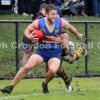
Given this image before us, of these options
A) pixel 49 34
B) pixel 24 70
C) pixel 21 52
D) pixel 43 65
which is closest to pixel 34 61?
pixel 24 70

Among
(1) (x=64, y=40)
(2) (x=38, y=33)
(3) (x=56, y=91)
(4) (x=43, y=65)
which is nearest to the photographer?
(2) (x=38, y=33)

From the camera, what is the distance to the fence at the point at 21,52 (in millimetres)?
15102

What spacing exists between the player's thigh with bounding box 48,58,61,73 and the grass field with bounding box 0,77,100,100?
0.49 m

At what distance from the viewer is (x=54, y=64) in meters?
11.7

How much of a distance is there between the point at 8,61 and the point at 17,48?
0.71 m

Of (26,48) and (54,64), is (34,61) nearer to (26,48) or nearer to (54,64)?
(54,64)

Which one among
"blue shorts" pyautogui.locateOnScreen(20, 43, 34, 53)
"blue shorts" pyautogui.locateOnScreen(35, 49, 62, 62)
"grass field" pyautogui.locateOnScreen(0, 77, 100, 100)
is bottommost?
"grass field" pyautogui.locateOnScreen(0, 77, 100, 100)

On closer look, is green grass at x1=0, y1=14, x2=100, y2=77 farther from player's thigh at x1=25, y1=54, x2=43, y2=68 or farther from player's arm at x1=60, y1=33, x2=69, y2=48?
player's thigh at x1=25, y1=54, x2=43, y2=68

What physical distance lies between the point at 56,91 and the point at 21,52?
2994mm

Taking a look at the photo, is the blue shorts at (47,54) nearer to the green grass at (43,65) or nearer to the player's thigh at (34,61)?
the player's thigh at (34,61)

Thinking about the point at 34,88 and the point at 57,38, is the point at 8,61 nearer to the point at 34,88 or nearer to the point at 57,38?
the point at 34,88

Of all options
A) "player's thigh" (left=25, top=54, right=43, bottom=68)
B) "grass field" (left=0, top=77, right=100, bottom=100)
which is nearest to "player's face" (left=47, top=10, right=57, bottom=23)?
"player's thigh" (left=25, top=54, right=43, bottom=68)

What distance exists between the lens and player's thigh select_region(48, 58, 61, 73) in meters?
11.7

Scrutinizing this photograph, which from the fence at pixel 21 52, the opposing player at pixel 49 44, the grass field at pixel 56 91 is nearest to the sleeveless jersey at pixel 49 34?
→ the opposing player at pixel 49 44
